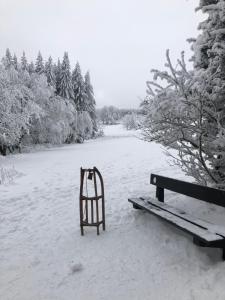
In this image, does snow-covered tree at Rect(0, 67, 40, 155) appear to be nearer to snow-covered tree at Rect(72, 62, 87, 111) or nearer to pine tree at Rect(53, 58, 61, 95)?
pine tree at Rect(53, 58, 61, 95)

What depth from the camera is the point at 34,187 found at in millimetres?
10531

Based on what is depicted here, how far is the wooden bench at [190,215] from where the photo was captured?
397 centimetres

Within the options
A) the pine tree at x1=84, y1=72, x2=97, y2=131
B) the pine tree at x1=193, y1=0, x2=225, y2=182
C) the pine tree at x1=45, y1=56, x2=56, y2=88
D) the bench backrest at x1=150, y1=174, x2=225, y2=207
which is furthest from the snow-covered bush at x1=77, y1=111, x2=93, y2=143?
the pine tree at x1=193, y1=0, x2=225, y2=182

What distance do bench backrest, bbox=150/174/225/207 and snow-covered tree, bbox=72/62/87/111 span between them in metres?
43.0

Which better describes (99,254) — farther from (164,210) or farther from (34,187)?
(34,187)

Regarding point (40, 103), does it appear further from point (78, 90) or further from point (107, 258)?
point (107, 258)

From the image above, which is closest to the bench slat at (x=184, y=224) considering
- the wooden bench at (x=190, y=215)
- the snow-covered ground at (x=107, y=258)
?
the wooden bench at (x=190, y=215)

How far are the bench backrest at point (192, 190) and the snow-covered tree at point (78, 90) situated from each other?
4297 cm

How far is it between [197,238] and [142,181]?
255 inches

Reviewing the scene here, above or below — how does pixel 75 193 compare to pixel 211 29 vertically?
below

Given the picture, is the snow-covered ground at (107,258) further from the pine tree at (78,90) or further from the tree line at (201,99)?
the pine tree at (78,90)

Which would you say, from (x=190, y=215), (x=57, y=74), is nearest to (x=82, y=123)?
(x=57, y=74)

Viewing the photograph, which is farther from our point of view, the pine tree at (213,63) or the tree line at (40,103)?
the tree line at (40,103)

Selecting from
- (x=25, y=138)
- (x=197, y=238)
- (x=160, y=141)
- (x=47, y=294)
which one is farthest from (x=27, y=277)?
(x=25, y=138)
